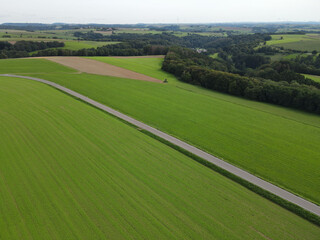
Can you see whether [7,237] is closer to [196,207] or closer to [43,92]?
[196,207]

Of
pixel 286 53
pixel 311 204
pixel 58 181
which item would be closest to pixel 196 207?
pixel 311 204

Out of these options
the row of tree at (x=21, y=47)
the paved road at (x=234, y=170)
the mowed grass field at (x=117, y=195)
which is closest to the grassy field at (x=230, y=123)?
the paved road at (x=234, y=170)

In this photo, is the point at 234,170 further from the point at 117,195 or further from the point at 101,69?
the point at 101,69

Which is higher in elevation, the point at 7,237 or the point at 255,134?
the point at 7,237

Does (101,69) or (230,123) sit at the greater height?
(101,69)

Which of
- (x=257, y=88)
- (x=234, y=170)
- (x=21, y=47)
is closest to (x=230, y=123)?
(x=234, y=170)

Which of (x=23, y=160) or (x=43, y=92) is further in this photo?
(x=43, y=92)

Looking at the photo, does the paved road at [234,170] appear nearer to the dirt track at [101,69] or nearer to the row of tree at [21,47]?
the dirt track at [101,69]

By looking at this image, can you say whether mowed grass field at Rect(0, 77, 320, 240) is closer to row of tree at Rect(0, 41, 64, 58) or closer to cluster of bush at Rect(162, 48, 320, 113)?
cluster of bush at Rect(162, 48, 320, 113)
